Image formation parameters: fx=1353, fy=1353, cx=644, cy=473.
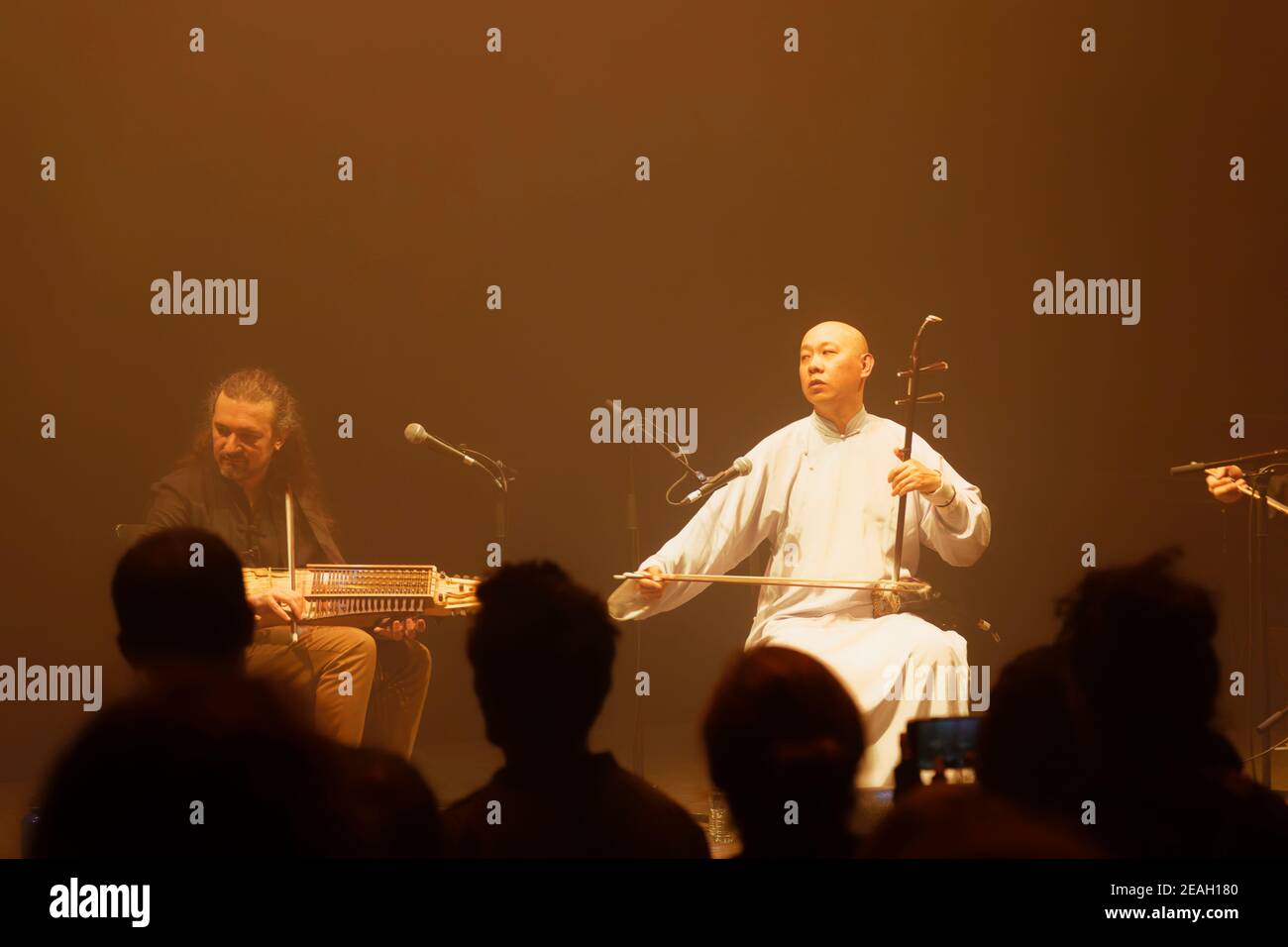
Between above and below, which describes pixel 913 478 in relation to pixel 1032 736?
above

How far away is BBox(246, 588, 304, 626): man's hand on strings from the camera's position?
4.18m

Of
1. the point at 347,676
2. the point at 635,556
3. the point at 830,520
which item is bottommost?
the point at 347,676

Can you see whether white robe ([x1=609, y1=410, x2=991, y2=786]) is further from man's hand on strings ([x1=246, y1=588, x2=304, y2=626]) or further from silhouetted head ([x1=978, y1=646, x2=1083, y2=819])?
silhouetted head ([x1=978, y1=646, x2=1083, y2=819])

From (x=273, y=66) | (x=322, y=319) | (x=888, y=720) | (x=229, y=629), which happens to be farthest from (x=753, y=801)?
(x=273, y=66)

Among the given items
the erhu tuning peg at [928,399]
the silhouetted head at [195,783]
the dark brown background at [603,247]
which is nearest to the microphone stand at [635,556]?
the dark brown background at [603,247]

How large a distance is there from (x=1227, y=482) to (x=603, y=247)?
2.33 metres

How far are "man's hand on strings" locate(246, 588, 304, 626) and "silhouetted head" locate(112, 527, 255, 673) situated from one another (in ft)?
5.75

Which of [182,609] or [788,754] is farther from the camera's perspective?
[182,609]

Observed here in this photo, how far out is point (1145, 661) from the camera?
2.17 m

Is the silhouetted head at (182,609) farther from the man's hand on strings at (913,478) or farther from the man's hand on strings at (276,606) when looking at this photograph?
the man's hand on strings at (913,478)

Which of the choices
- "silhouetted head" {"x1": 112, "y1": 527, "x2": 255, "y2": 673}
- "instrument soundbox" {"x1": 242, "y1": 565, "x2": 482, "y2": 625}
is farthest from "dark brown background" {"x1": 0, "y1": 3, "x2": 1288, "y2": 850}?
"silhouetted head" {"x1": 112, "y1": 527, "x2": 255, "y2": 673}

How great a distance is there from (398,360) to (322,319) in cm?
31

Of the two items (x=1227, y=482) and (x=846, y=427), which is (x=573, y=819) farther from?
(x=1227, y=482)

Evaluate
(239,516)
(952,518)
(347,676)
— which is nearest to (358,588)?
(347,676)
